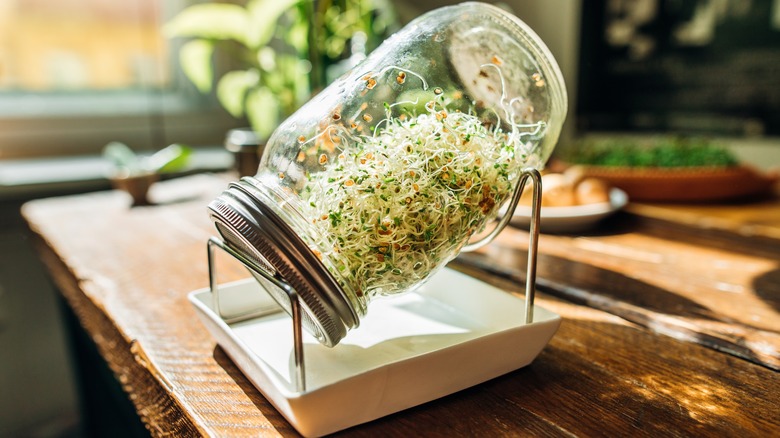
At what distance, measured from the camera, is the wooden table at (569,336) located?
1.34 ft

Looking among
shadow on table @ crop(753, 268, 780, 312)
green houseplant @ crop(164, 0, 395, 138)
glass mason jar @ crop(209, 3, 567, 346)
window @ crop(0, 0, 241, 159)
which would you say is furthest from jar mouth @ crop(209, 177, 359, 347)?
window @ crop(0, 0, 241, 159)

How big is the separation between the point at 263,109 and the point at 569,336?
1.07 metres

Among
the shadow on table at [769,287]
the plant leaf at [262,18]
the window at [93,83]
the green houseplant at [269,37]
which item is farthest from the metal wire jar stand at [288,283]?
the window at [93,83]

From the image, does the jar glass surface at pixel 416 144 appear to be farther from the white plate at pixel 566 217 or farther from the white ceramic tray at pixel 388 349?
the white plate at pixel 566 217

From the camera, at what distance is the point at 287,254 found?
366 millimetres

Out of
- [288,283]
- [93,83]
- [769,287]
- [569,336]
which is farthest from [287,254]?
[93,83]

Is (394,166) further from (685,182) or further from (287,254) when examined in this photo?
(685,182)

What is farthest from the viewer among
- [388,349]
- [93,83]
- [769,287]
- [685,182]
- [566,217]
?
[93,83]

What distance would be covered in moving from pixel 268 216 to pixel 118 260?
550mm

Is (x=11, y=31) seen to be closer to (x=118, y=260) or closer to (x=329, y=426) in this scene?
(x=118, y=260)

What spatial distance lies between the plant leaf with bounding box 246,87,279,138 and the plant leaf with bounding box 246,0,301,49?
0.11 metres

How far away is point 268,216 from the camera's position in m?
0.38

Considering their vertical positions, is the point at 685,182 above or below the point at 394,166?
below

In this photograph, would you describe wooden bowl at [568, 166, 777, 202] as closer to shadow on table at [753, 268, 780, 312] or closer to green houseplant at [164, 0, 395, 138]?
shadow on table at [753, 268, 780, 312]
